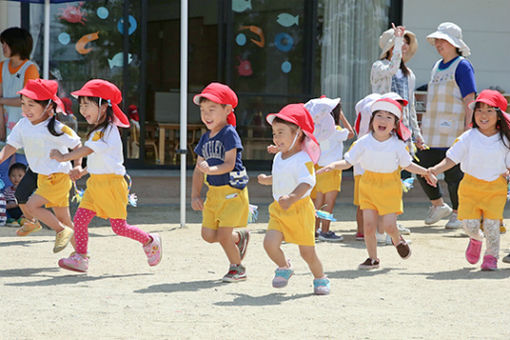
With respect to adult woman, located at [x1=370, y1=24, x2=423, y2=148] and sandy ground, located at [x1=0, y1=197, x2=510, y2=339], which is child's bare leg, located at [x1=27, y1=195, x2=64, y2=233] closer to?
sandy ground, located at [x1=0, y1=197, x2=510, y2=339]

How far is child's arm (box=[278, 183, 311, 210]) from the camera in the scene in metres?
4.91

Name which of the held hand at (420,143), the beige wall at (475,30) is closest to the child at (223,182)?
the held hand at (420,143)

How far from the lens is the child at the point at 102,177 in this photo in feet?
18.6

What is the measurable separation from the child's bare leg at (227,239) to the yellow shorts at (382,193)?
3.42 ft

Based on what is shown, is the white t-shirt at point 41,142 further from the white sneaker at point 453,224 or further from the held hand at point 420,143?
the white sneaker at point 453,224

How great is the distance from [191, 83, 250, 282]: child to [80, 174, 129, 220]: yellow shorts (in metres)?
0.55

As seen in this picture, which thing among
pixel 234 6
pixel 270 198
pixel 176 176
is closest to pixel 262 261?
pixel 270 198

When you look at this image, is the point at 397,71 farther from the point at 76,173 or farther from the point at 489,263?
the point at 76,173

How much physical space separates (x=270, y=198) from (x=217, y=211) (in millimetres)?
4536

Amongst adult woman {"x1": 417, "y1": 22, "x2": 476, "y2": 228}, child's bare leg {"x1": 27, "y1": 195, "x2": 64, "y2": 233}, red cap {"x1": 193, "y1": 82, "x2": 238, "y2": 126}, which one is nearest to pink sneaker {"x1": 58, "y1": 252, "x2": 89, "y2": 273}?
child's bare leg {"x1": 27, "y1": 195, "x2": 64, "y2": 233}

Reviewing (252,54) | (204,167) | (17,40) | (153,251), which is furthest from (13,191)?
(252,54)

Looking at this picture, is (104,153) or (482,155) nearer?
(104,153)

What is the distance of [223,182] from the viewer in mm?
5434

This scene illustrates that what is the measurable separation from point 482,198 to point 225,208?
1846 mm
